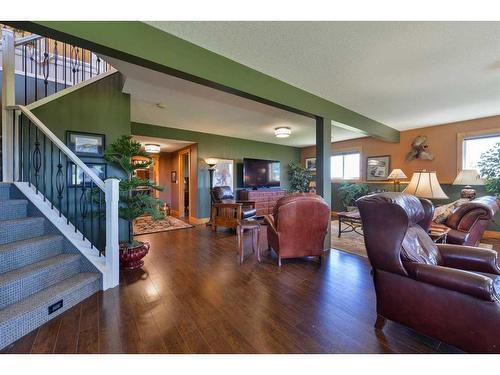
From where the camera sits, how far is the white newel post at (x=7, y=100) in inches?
97.0

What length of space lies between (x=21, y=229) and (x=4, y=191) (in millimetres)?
604

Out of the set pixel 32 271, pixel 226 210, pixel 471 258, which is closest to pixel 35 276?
pixel 32 271

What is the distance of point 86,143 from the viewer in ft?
10.3

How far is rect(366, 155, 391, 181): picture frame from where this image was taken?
600 centimetres

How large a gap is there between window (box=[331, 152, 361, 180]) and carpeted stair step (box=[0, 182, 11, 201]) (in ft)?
24.0

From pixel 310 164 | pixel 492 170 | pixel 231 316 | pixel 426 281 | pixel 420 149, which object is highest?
pixel 420 149

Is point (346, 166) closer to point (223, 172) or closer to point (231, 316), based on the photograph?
→ point (223, 172)

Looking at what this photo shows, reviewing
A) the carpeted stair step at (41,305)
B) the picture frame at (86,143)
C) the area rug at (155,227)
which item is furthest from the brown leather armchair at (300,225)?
the area rug at (155,227)

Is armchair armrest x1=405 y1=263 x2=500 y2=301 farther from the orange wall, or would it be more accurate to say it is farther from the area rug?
the orange wall

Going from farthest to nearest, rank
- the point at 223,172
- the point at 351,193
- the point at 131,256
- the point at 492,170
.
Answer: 1. the point at 223,172
2. the point at 351,193
3. the point at 492,170
4. the point at 131,256

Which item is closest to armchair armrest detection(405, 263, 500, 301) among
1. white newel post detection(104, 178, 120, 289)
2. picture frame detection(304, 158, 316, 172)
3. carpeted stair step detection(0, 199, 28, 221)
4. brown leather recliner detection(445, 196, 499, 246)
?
brown leather recliner detection(445, 196, 499, 246)

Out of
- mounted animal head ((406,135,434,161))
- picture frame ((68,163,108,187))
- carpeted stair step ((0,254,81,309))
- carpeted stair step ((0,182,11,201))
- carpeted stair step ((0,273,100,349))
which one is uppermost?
mounted animal head ((406,135,434,161))

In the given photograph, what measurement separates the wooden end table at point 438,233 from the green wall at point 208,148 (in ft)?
15.8
